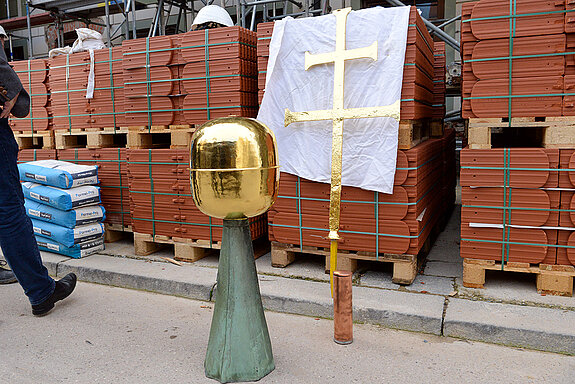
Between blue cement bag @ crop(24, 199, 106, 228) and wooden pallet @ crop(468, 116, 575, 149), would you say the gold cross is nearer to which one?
wooden pallet @ crop(468, 116, 575, 149)

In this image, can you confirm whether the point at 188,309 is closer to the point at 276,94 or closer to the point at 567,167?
the point at 276,94

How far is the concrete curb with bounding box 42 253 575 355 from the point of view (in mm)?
3826

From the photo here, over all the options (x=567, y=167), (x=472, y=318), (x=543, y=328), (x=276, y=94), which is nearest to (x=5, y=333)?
(x=276, y=94)

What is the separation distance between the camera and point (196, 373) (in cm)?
346

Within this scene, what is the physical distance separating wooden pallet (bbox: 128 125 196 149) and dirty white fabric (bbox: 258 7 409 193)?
1.08 metres

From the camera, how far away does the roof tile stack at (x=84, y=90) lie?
645 cm

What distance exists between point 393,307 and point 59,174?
13.9 ft

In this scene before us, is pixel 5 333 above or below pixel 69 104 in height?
below

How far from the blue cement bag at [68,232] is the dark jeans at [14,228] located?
1.53 m

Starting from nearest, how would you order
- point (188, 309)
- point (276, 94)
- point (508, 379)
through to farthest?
1. point (508, 379)
2. point (188, 309)
3. point (276, 94)

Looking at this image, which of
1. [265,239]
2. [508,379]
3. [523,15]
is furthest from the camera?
[265,239]

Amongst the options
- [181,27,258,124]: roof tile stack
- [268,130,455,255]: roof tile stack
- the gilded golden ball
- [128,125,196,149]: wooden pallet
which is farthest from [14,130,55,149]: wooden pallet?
the gilded golden ball

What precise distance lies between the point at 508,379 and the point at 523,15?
2992 mm

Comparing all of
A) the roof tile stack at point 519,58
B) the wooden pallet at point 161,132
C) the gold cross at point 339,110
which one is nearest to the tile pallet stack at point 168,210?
the wooden pallet at point 161,132
